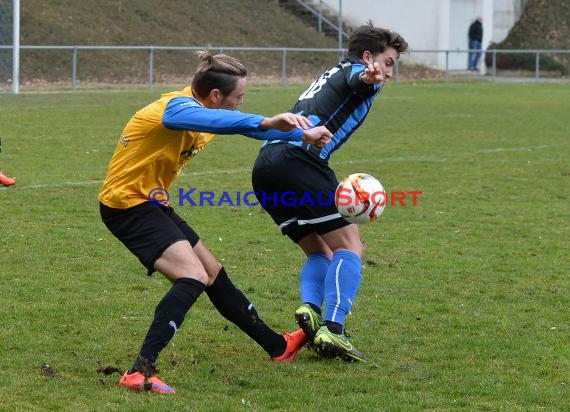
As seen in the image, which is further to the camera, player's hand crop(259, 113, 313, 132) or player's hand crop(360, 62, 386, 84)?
player's hand crop(360, 62, 386, 84)

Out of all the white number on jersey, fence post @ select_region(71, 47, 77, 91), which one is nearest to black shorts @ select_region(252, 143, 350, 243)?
the white number on jersey

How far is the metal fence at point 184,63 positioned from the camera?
27641 millimetres

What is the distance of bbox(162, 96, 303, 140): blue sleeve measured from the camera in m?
5.03

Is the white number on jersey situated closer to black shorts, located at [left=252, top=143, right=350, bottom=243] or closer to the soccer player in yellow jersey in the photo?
black shorts, located at [left=252, top=143, right=350, bottom=243]

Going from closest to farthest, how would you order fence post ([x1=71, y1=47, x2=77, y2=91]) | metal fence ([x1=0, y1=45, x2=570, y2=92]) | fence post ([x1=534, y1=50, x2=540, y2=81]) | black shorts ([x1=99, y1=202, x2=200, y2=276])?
black shorts ([x1=99, y1=202, x2=200, y2=276]) < fence post ([x1=71, y1=47, x2=77, y2=91]) < metal fence ([x1=0, y1=45, x2=570, y2=92]) < fence post ([x1=534, y1=50, x2=540, y2=81])

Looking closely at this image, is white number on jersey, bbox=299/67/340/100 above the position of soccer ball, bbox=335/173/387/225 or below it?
above

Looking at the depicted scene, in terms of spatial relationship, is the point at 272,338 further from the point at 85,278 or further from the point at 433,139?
the point at 433,139

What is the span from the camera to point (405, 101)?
2606 cm

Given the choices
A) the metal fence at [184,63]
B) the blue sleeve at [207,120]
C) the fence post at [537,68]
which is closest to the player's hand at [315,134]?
the blue sleeve at [207,120]

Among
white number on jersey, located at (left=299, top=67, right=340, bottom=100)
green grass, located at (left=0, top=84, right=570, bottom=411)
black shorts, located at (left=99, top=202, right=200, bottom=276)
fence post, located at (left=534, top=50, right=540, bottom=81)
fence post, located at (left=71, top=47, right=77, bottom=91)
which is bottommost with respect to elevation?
green grass, located at (left=0, top=84, right=570, bottom=411)

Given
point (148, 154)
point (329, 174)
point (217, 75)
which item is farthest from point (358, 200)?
point (148, 154)

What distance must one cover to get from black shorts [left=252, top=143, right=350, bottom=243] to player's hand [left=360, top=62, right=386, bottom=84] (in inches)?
20.4

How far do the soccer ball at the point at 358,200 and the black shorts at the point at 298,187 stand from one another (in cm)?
8

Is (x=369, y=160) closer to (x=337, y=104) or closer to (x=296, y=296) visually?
(x=296, y=296)
